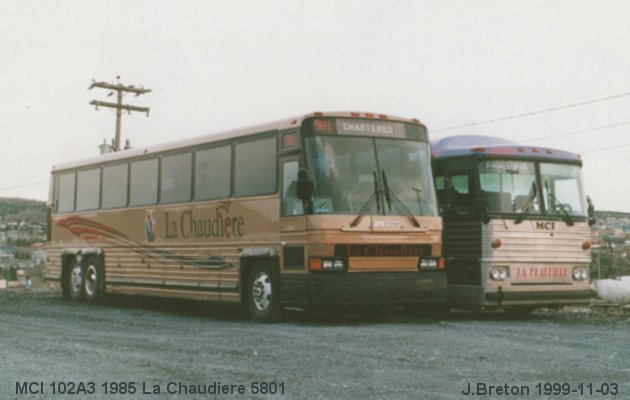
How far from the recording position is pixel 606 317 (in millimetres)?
16266

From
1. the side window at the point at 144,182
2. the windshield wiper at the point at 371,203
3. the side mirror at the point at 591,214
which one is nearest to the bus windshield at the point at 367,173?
the windshield wiper at the point at 371,203

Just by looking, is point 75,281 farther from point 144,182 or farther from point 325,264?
point 325,264

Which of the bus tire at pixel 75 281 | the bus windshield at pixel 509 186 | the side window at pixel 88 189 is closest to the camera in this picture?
the bus windshield at pixel 509 186

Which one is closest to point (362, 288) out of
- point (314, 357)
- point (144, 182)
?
point (314, 357)

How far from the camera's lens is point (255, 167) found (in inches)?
591

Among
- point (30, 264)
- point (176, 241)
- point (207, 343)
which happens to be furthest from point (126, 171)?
point (30, 264)

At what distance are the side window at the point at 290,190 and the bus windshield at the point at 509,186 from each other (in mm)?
3176

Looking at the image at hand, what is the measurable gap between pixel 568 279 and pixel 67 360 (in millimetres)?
8991

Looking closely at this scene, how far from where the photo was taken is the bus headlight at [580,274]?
15.6 m

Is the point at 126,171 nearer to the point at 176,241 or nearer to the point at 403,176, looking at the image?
the point at 176,241

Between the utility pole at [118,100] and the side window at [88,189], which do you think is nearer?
the side window at [88,189]

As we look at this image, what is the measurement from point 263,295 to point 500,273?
383 centimetres

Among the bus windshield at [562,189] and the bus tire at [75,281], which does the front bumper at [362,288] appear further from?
the bus tire at [75,281]

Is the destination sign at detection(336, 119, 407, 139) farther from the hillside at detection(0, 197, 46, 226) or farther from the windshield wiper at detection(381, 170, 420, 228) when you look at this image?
the hillside at detection(0, 197, 46, 226)
